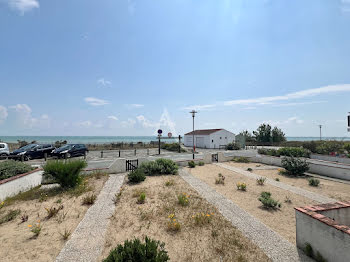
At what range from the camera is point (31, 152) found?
17188mm

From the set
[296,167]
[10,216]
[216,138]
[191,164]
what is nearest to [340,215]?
[296,167]

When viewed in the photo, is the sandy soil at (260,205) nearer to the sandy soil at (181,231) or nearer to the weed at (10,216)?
the sandy soil at (181,231)

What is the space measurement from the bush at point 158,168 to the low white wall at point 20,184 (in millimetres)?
6035

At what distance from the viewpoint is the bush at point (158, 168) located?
11.7m

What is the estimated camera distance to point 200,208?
20.7 feet

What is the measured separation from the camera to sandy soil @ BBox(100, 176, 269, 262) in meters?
3.87

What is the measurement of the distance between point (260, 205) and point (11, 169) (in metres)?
12.1

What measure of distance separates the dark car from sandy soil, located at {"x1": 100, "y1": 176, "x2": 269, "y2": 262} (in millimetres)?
14395

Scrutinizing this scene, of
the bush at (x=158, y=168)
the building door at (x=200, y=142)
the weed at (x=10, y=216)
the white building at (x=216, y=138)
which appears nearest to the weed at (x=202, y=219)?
the weed at (x=10, y=216)

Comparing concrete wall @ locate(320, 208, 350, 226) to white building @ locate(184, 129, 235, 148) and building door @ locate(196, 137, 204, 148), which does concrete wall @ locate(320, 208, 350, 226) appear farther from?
building door @ locate(196, 137, 204, 148)

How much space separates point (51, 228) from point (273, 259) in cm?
619

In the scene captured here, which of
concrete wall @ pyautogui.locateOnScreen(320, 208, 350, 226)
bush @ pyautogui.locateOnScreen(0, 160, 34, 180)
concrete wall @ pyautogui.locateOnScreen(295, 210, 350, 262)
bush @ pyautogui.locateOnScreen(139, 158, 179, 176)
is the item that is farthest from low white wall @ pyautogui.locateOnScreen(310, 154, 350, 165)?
bush @ pyautogui.locateOnScreen(0, 160, 34, 180)

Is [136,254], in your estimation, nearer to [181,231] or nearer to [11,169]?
[181,231]

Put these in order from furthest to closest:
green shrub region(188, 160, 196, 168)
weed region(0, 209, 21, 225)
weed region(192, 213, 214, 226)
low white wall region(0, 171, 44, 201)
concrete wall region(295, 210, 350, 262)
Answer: green shrub region(188, 160, 196, 168), low white wall region(0, 171, 44, 201), weed region(0, 209, 21, 225), weed region(192, 213, 214, 226), concrete wall region(295, 210, 350, 262)
